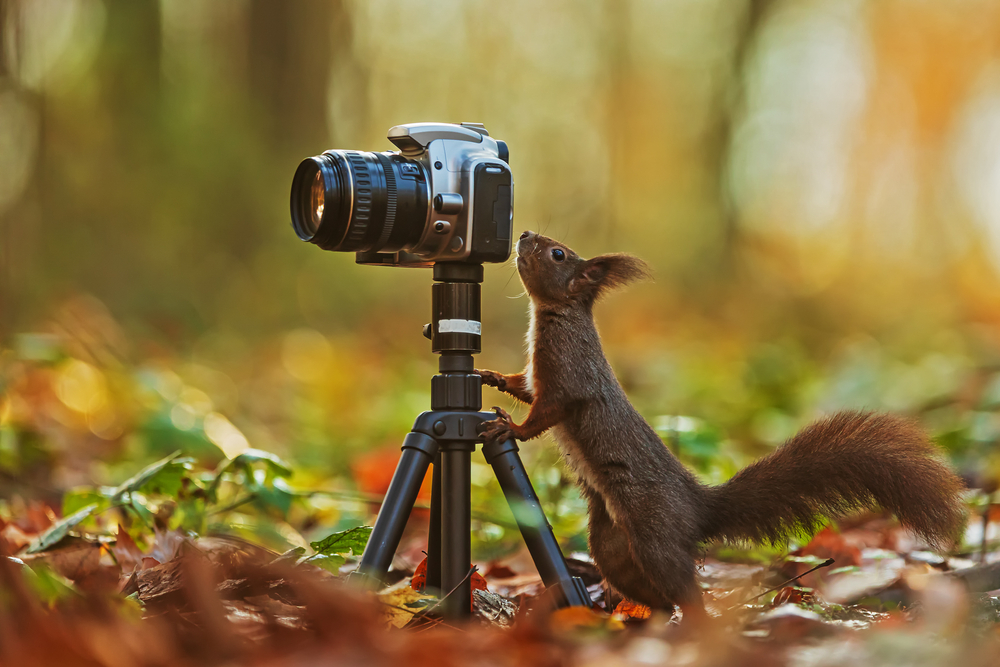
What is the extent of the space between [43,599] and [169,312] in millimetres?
9053

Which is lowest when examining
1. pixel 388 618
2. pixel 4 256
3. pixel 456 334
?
pixel 388 618

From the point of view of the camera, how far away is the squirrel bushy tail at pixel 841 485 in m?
2.23

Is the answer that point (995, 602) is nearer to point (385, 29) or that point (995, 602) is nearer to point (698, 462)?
point (698, 462)

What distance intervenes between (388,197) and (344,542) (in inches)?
35.5

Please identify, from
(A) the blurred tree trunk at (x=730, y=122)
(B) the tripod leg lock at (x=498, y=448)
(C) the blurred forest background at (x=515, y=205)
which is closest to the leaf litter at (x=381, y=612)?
(B) the tripod leg lock at (x=498, y=448)

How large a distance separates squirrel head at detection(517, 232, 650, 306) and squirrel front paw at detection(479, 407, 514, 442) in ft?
1.66

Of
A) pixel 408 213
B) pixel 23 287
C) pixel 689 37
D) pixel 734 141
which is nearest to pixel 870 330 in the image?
pixel 734 141

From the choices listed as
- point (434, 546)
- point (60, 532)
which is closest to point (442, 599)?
point (434, 546)

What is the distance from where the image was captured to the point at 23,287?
788 cm

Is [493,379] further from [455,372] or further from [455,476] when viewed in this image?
[455,476]

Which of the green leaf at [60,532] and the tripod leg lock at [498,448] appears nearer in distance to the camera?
the tripod leg lock at [498,448]

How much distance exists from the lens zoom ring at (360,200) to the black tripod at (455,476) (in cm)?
26

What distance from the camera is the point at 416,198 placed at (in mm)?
2367

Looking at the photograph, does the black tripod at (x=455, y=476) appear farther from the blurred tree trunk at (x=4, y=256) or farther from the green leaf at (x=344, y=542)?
the blurred tree trunk at (x=4, y=256)
